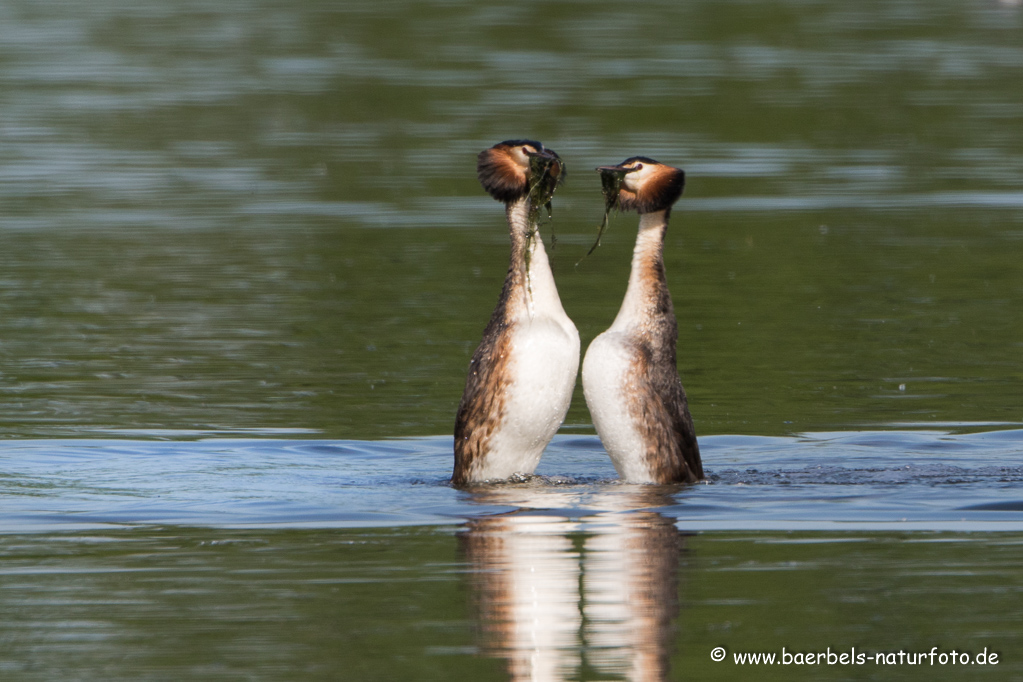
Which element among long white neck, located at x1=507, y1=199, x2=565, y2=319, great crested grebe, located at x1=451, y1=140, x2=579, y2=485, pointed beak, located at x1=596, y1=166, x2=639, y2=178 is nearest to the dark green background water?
great crested grebe, located at x1=451, y1=140, x2=579, y2=485

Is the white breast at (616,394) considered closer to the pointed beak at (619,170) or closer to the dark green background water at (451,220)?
the pointed beak at (619,170)

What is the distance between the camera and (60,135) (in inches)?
1113

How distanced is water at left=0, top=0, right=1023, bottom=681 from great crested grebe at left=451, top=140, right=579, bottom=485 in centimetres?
31

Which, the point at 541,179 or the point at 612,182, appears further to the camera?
the point at 612,182


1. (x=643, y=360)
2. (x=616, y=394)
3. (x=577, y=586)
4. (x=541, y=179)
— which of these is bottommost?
(x=577, y=586)

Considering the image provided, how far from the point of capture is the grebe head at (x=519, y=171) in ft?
32.4

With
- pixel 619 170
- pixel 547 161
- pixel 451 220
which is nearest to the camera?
pixel 547 161

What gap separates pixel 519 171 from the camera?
9.95 metres

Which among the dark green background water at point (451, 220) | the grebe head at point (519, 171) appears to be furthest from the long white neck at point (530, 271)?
the dark green background water at point (451, 220)

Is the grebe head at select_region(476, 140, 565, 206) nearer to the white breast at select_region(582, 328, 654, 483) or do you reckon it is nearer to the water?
the white breast at select_region(582, 328, 654, 483)

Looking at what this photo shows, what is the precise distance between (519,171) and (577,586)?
118 inches

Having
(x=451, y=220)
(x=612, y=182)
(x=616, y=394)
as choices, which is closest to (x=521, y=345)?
(x=616, y=394)

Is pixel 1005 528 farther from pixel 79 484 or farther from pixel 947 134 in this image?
pixel 947 134

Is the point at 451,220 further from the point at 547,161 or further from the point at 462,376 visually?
the point at 547,161
